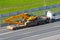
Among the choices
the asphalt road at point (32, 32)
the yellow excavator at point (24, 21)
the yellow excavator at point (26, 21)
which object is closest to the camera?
the asphalt road at point (32, 32)

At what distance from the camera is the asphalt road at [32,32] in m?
50.9

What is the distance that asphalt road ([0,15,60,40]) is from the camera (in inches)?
2005

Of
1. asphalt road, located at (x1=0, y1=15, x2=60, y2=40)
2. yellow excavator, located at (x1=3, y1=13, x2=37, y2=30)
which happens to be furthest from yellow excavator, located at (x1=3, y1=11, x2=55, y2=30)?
asphalt road, located at (x1=0, y1=15, x2=60, y2=40)

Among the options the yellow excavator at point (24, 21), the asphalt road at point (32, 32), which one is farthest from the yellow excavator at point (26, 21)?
the asphalt road at point (32, 32)

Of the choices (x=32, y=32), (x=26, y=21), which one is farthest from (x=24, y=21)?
(x=32, y=32)

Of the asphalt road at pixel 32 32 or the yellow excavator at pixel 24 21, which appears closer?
the asphalt road at pixel 32 32

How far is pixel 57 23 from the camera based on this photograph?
60312 mm

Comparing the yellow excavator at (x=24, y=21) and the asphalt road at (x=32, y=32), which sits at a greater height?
the yellow excavator at (x=24, y=21)

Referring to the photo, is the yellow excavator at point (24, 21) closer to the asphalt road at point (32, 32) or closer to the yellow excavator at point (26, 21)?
the yellow excavator at point (26, 21)

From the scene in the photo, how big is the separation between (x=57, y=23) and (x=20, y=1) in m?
31.1

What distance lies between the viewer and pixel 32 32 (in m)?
53.8

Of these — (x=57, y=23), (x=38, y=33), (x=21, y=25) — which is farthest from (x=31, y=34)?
(x=57, y=23)

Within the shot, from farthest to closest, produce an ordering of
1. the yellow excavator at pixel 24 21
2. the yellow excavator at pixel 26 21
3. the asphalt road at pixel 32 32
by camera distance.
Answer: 1. the yellow excavator at pixel 24 21
2. the yellow excavator at pixel 26 21
3. the asphalt road at pixel 32 32

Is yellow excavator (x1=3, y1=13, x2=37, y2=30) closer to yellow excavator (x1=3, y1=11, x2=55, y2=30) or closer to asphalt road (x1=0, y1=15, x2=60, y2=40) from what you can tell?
yellow excavator (x1=3, y1=11, x2=55, y2=30)
